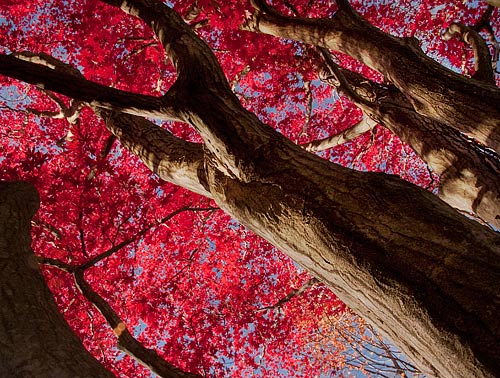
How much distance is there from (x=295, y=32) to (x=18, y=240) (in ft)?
15.8

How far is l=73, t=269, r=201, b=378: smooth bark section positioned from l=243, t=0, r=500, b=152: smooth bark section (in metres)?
3.71

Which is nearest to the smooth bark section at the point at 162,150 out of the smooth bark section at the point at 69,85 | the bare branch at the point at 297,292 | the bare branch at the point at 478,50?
the smooth bark section at the point at 69,85

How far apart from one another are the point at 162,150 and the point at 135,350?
2.18 meters

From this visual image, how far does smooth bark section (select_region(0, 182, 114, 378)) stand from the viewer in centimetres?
177

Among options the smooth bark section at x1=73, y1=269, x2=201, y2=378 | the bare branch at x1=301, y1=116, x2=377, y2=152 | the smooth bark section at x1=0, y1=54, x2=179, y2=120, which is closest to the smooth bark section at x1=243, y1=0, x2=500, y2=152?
the bare branch at x1=301, y1=116, x2=377, y2=152

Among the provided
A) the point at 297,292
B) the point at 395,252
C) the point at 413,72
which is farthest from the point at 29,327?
the point at 297,292

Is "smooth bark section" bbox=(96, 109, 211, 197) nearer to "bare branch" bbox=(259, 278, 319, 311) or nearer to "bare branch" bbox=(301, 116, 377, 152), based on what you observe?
"bare branch" bbox=(301, 116, 377, 152)

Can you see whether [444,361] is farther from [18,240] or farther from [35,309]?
[18,240]

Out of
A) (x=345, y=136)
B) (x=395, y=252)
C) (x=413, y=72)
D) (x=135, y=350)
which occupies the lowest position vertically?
(x=395, y=252)

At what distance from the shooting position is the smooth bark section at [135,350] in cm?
356

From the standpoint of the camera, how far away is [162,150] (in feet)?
13.0

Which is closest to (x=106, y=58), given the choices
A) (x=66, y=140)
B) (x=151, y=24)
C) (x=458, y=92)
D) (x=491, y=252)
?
(x=66, y=140)

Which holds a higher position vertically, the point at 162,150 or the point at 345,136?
the point at 345,136

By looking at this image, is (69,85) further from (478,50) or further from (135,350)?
(478,50)
